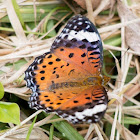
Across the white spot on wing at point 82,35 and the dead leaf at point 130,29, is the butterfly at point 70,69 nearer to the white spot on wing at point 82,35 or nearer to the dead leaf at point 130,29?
the white spot on wing at point 82,35

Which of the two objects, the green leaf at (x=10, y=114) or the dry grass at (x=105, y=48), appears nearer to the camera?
the green leaf at (x=10, y=114)

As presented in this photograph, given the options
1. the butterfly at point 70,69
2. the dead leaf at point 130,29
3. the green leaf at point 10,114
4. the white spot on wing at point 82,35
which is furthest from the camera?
the dead leaf at point 130,29

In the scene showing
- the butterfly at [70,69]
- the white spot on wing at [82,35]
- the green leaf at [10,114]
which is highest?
the white spot on wing at [82,35]

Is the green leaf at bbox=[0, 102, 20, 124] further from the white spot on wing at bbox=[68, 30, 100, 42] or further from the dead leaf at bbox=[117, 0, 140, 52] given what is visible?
the dead leaf at bbox=[117, 0, 140, 52]

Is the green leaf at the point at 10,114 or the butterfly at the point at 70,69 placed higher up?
the butterfly at the point at 70,69

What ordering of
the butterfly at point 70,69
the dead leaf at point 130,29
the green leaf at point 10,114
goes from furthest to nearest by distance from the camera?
the dead leaf at point 130,29 < the butterfly at point 70,69 < the green leaf at point 10,114

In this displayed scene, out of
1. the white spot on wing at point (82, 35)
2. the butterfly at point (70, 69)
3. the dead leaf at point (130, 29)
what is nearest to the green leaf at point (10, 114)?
the butterfly at point (70, 69)

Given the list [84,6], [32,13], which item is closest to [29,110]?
[32,13]

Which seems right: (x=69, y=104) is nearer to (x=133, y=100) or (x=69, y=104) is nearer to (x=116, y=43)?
(x=133, y=100)
